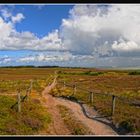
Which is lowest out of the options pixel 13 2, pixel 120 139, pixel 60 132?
pixel 60 132

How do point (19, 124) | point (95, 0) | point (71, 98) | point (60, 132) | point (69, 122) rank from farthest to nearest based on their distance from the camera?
point (71, 98) < point (69, 122) < point (19, 124) < point (60, 132) < point (95, 0)

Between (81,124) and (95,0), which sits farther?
(81,124)

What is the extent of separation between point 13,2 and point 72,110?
1449 centimetres

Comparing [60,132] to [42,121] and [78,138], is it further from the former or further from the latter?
[78,138]

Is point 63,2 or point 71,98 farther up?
point 63,2

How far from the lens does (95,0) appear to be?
25.5 ft

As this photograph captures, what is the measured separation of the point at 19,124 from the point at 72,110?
6.39 metres

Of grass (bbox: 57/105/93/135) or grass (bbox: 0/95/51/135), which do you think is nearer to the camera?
grass (bbox: 57/105/93/135)

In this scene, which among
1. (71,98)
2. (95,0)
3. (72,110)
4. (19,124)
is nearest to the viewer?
(95,0)

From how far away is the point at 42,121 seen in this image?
16859mm

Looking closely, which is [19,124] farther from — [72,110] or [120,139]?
[120,139]

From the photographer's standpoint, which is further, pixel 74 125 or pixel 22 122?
pixel 22 122

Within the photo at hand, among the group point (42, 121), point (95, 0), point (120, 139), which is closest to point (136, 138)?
point (120, 139)

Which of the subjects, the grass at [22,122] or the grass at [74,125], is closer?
the grass at [74,125]
